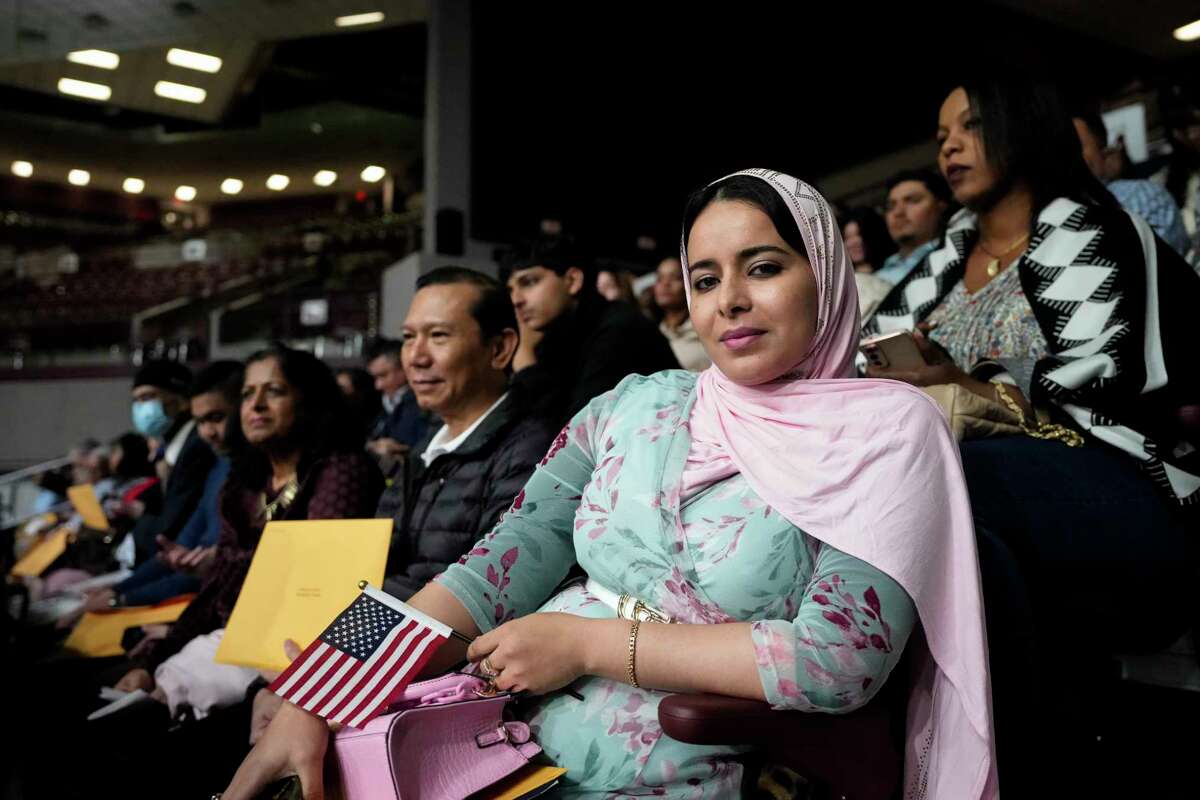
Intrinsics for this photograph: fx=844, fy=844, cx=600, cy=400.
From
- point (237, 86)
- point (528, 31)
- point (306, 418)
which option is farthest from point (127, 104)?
point (306, 418)

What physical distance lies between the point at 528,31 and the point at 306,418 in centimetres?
649

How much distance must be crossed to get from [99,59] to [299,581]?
1183 centimetres

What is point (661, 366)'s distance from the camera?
3.02 meters

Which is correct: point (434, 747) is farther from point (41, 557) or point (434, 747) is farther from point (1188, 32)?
point (1188, 32)

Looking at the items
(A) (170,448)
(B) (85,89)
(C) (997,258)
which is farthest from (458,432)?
(B) (85,89)

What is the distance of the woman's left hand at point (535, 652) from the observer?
1.11m

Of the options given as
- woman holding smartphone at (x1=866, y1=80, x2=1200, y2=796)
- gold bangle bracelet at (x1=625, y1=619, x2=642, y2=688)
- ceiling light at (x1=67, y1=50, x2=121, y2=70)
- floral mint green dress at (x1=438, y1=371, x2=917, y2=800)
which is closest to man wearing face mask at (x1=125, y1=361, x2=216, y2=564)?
floral mint green dress at (x1=438, y1=371, x2=917, y2=800)

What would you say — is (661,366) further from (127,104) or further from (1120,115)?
(127,104)

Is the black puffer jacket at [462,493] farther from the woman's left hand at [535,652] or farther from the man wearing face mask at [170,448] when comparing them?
the man wearing face mask at [170,448]

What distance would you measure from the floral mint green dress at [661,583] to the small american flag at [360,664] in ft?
0.53

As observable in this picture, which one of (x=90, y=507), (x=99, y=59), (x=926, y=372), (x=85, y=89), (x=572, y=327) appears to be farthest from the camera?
(x=85, y=89)

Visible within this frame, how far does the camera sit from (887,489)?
3.62ft

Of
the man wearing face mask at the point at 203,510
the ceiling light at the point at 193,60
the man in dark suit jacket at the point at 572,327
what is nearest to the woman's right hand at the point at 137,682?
the man wearing face mask at the point at 203,510

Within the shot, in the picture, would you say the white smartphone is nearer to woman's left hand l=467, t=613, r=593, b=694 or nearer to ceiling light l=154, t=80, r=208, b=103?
woman's left hand l=467, t=613, r=593, b=694
